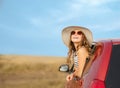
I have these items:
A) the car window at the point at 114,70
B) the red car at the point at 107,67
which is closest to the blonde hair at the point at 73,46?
the red car at the point at 107,67

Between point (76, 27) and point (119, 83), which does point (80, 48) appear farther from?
point (119, 83)

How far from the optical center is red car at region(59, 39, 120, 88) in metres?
7.19

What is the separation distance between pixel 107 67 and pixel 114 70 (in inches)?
4.0

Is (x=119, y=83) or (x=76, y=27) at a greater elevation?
(x=76, y=27)

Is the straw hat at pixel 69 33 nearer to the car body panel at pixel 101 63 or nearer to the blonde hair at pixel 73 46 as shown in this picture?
the blonde hair at pixel 73 46

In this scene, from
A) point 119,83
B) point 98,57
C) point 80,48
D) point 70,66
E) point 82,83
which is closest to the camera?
point 119,83

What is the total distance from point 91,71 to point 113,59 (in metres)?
0.54

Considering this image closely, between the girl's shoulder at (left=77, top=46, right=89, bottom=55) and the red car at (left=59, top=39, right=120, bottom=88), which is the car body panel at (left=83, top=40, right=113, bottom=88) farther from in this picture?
the girl's shoulder at (left=77, top=46, right=89, bottom=55)

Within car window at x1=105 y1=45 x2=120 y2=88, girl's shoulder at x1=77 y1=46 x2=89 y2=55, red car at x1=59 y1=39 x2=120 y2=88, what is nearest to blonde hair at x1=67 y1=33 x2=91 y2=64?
girl's shoulder at x1=77 y1=46 x2=89 y2=55

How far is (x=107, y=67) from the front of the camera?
730 cm

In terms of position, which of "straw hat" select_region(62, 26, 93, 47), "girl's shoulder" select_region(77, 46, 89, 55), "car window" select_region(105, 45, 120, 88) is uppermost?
"straw hat" select_region(62, 26, 93, 47)

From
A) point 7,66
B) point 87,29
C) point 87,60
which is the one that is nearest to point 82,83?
point 87,60

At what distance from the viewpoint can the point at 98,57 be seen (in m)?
7.67

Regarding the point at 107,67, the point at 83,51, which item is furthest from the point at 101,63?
the point at 83,51
